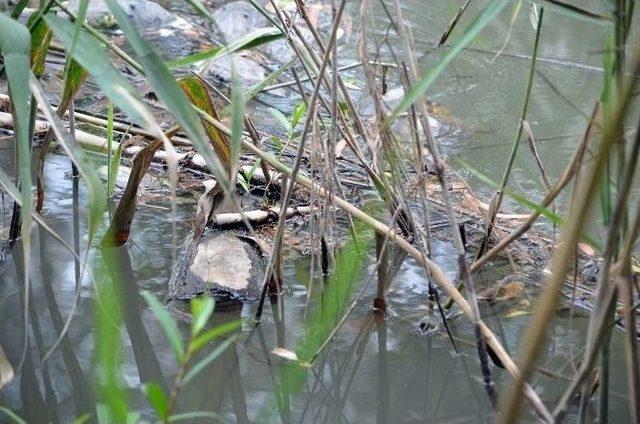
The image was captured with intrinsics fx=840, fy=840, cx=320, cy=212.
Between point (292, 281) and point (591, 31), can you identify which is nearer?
point (292, 281)

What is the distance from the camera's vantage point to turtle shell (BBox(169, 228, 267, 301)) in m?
1.77

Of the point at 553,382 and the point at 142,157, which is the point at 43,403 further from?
the point at 553,382

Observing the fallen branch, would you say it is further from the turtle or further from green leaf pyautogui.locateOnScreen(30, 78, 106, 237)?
green leaf pyautogui.locateOnScreen(30, 78, 106, 237)

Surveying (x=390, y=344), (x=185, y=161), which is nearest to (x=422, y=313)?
(x=390, y=344)

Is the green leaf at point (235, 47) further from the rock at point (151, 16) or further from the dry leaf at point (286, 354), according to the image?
the rock at point (151, 16)

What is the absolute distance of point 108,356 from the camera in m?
0.74

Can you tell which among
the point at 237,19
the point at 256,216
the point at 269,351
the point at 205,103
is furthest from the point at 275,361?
the point at 237,19

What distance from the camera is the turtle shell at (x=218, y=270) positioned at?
1.77 meters

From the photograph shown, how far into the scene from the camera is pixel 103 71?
3.22 feet

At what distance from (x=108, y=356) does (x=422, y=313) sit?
1104 millimetres

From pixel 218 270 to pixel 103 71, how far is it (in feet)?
2.88

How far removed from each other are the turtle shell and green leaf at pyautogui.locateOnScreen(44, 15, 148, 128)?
77 centimetres

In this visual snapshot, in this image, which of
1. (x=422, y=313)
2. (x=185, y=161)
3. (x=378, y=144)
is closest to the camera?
(x=378, y=144)

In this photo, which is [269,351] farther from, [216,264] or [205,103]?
[205,103]
